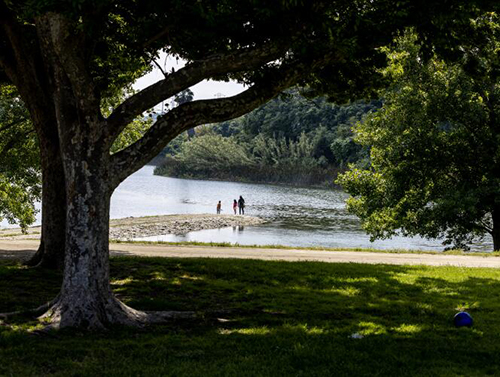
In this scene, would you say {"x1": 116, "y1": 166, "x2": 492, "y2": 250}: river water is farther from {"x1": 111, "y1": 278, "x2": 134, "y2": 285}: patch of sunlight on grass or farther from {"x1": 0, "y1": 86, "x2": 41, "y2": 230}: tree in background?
{"x1": 111, "y1": 278, "x2": 134, "y2": 285}: patch of sunlight on grass

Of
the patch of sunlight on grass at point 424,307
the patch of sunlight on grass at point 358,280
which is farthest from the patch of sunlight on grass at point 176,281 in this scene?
the patch of sunlight on grass at point 424,307

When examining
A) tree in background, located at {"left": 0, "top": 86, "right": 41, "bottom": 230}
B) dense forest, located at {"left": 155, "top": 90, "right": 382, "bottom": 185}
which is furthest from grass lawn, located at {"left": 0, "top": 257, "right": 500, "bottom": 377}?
dense forest, located at {"left": 155, "top": 90, "right": 382, "bottom": 185}

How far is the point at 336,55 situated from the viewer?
10664 mm

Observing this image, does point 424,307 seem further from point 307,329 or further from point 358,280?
point 307,329

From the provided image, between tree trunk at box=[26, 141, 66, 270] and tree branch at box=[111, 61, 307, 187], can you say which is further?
tree trunk at box=[26, 141, 66, 270]

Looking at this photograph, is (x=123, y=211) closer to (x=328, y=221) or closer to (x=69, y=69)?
(x=328, y=221)

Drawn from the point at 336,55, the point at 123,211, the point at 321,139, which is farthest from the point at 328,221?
the point at 321,139

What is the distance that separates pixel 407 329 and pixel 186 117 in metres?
4.94

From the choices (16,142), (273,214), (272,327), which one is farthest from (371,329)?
(273,214)

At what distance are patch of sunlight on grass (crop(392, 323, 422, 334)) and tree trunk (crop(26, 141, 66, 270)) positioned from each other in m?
7.95

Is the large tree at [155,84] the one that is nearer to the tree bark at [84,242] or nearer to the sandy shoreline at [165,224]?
the tree bark at [84,242]

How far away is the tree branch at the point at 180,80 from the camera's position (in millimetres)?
9234

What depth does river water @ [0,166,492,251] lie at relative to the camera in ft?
141

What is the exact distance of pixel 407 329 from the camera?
30.5ft
